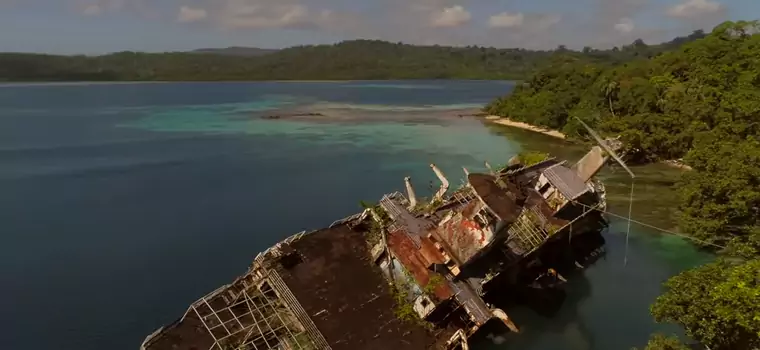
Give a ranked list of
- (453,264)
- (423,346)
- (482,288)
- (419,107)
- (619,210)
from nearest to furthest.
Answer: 1. (423,346)
2. (453,264)
3. (482,288)
4. (619,210)
5. (419,107)

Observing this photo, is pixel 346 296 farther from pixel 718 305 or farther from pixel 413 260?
pixel 718 305

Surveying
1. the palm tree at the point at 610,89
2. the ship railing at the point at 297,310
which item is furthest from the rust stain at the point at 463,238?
the palm tree at the point at 610,89

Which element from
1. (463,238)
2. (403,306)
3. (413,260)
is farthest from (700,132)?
(403,306)

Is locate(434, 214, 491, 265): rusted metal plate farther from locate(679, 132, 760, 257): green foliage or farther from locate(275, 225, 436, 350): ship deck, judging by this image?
locate(679, 132, 760, 257): green foliage

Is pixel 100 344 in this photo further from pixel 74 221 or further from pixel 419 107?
pixel 419 107

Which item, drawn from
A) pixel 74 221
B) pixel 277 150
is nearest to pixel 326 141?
pixel 277 150

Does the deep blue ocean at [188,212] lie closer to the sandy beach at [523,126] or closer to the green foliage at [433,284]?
the sandy beach at [523,126]
